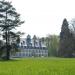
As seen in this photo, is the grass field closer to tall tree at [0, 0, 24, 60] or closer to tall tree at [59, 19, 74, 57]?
tall tree at [0, 0, 24, 60]

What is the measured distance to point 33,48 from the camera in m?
151

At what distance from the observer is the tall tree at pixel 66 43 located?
321 feet

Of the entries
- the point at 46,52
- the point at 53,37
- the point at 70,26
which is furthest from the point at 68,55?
the point at 46,52

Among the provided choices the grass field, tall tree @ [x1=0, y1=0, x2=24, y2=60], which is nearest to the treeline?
tall tree @ [x1=0, y1=0, x2=24, y2=60]

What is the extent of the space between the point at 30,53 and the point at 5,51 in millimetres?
88894

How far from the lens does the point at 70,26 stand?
10125 cm

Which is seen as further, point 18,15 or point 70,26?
point 70,26

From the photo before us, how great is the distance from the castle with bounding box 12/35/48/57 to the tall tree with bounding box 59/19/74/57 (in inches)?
1588

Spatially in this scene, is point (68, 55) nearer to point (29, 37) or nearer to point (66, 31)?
point (66, 31)

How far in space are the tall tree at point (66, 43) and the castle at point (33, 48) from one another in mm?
40331

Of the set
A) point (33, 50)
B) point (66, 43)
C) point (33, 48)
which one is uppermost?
point (66, 43)

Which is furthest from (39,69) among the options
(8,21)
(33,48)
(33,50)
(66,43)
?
(33,48)

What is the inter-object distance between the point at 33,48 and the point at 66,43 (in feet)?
172

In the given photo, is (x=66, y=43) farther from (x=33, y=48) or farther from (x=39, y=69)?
(x=39, y=69)
